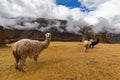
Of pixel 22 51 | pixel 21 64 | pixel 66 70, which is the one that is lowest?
pixel 66 70

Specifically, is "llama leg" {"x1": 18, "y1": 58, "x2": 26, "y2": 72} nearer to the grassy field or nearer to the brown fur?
the brown fur

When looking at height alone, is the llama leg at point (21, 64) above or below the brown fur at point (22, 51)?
below

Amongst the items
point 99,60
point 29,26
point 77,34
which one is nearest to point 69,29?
point 77,34

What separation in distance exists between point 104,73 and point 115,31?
74.1m

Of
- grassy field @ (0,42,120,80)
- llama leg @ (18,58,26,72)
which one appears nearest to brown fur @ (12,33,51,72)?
llama leg @ (18,58,26,72)

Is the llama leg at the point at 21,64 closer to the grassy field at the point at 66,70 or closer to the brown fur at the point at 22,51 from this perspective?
the brown fur at the point at 22,51

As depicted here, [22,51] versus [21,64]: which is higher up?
[22,51]

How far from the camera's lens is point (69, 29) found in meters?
90.1

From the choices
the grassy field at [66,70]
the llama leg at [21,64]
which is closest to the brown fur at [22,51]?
the llama leg at [21,64]

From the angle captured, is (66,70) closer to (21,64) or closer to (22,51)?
(21,64)

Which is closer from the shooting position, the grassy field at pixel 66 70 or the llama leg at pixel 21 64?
the grassy field at pixel 66 70

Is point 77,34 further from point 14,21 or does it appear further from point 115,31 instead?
point 14,21

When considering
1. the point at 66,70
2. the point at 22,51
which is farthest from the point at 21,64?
the point at 66,70

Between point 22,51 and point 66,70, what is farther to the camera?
point 66,70
